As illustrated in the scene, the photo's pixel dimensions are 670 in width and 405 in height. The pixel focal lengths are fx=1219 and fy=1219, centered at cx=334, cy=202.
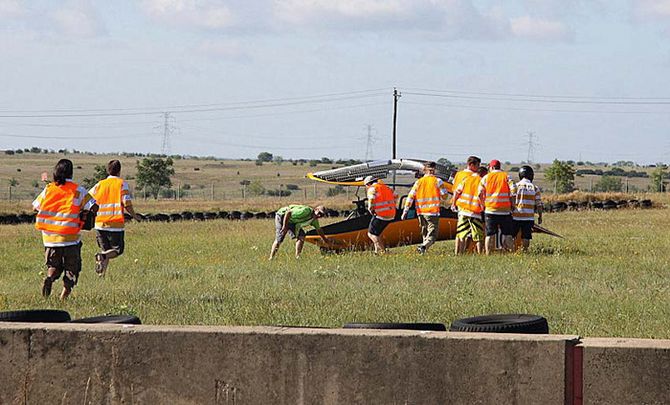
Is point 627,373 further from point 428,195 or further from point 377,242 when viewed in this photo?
point 377,242

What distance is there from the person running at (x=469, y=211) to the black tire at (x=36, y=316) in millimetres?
12859

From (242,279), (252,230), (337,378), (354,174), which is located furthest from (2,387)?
(252,230)

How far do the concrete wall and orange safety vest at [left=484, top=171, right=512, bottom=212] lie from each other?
43.2 ft

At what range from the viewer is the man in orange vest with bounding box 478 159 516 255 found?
67.5 ft

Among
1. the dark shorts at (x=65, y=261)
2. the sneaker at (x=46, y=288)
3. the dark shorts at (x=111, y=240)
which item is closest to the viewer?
the dark shorts at (x=65, y=261)

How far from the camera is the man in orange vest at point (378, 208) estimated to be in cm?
2228

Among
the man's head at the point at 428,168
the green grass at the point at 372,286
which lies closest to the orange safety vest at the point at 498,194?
the green grass at the point at 372,286

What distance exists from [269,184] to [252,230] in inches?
3271

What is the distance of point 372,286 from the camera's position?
53.0ft

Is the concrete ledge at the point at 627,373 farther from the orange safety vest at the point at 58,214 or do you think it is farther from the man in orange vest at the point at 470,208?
the man in orange vest at the point at 470,208

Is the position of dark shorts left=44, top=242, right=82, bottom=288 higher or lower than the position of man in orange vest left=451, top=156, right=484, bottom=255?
lower

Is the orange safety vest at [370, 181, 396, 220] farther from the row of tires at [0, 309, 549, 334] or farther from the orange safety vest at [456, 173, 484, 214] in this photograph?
the row of tires at [0, 309, 549, 334]

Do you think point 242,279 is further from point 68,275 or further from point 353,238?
point 353,238

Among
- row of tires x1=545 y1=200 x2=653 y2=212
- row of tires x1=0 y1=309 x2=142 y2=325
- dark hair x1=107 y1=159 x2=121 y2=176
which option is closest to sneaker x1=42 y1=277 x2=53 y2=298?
dark hair x1=107 y1=159 x2=121 y2=176
